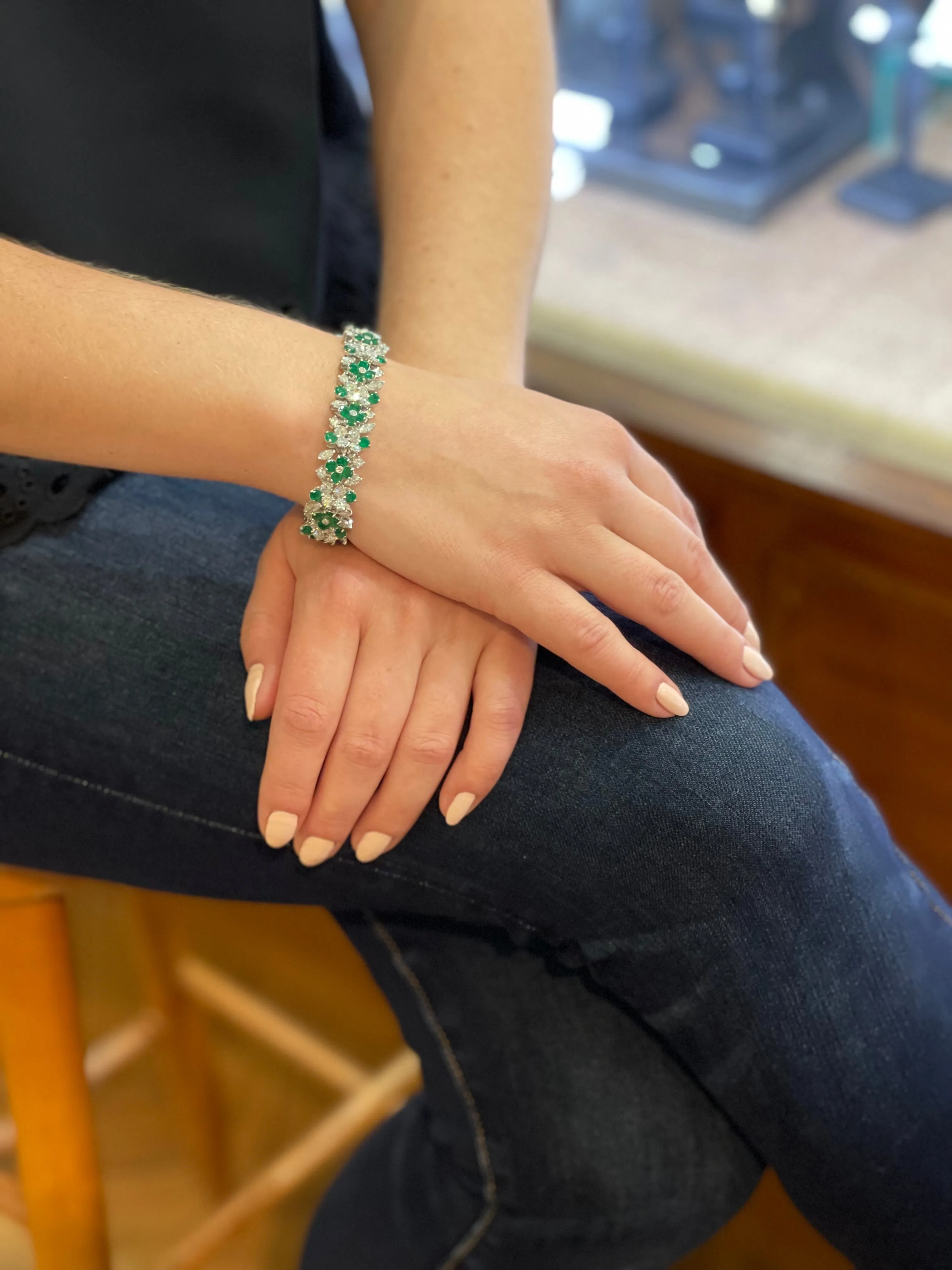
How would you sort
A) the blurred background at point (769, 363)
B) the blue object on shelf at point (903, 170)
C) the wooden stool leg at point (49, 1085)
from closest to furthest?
the wooden stool leg at point (49, 1085) → the blurred background at point (769, 363) → the blue object on shelf at point (903, 170)

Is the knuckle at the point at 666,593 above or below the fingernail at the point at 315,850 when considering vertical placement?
above

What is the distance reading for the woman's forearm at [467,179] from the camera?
668 millimetres

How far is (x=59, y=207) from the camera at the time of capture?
641 millimetres

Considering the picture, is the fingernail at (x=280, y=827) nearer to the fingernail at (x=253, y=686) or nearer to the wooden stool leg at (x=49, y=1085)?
the fingernail at (x=253, y=686)

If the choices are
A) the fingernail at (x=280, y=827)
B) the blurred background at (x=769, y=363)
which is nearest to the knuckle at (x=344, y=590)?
the fingernail at (x=280, y=827)

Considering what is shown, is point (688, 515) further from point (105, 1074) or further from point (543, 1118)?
point (105, 1074)

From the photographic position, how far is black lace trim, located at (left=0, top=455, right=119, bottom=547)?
0.62 m

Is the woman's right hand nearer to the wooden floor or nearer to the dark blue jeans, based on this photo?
the dark blue jeans

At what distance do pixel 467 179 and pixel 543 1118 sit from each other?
1.74ft

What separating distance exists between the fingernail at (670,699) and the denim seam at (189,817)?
0.13m

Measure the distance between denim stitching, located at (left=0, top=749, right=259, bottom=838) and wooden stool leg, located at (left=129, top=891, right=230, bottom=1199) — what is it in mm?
557

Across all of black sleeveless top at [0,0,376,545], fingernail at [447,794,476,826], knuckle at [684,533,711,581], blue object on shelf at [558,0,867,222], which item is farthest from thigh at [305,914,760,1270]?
blue object on shelf at [558,0,867,222]

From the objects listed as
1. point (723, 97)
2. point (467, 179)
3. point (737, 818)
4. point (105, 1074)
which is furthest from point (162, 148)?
point (105, 1074)

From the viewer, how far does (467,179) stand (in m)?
0.69
